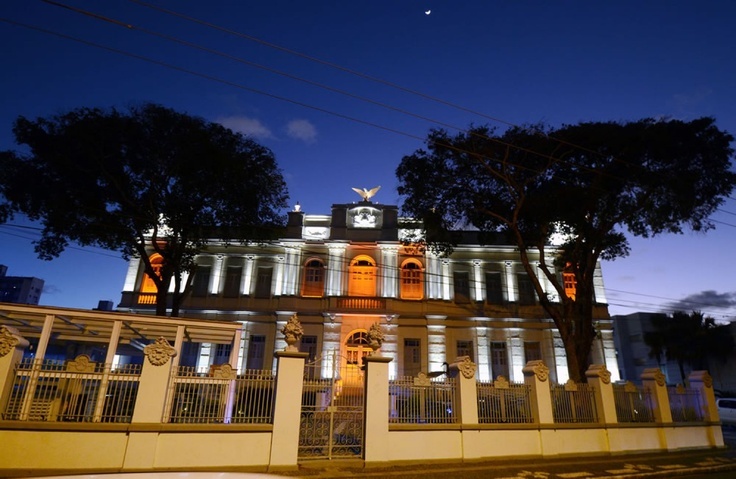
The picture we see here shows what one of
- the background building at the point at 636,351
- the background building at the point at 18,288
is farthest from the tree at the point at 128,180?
the background building at the point at 18,288

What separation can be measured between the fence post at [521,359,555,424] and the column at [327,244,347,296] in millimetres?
13386

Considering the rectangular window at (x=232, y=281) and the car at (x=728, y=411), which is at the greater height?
the rectangular window at (x=232, y=281)

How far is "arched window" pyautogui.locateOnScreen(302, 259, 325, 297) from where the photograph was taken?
2300cm

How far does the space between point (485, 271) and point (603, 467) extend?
1540cm

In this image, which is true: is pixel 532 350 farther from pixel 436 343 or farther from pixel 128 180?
pixel 128 180

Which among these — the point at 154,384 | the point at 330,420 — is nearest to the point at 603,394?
the point at 330,420

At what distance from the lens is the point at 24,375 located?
7.24m

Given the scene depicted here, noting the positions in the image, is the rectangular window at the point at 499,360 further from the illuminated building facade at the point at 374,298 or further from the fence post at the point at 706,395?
the fence post at the point at 706,395

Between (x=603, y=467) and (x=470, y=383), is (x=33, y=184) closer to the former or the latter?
(x=470, y=383)

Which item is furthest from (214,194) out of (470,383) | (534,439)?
(534,439)

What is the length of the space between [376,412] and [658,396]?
8.17 meters

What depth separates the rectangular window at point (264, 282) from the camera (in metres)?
22.8

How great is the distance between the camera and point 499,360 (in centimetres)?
2228

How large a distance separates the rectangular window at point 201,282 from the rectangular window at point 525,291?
668 inches
